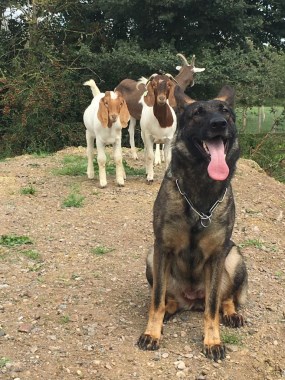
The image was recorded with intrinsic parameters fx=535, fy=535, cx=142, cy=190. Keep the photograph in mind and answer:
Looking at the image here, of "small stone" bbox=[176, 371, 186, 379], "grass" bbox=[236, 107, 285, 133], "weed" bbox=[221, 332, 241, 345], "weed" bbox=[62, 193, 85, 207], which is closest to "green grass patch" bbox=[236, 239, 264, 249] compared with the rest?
"weed" bbox=[221, 332, 241, 345]

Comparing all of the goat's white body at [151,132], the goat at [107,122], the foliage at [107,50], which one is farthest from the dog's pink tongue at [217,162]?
the foliage at [107,50]

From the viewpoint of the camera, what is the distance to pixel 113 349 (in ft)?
13.1

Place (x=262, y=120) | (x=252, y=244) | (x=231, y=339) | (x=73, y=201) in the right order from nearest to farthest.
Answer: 1. (x=231, y=339)
2. (x=252, y=244)
3. (x=73, y=201)
4. (x=262, y=120)

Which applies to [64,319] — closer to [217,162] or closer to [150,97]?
[217,162]

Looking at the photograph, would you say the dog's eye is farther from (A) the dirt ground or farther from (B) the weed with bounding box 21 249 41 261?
(B) the weed with bounding box 21 249 41 261

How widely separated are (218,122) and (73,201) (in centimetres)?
474

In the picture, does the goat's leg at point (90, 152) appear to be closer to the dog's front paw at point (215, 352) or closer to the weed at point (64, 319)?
the weed at point (64, 319)

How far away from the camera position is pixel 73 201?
815 cm

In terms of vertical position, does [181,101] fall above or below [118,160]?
above

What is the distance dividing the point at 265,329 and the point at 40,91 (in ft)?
44.5

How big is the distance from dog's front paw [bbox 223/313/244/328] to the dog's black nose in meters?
1.70

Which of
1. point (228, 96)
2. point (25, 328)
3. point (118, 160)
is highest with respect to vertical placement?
point (228, 96)

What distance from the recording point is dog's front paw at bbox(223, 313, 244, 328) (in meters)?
4.49

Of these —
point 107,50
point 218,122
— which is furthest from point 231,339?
point 107,50
